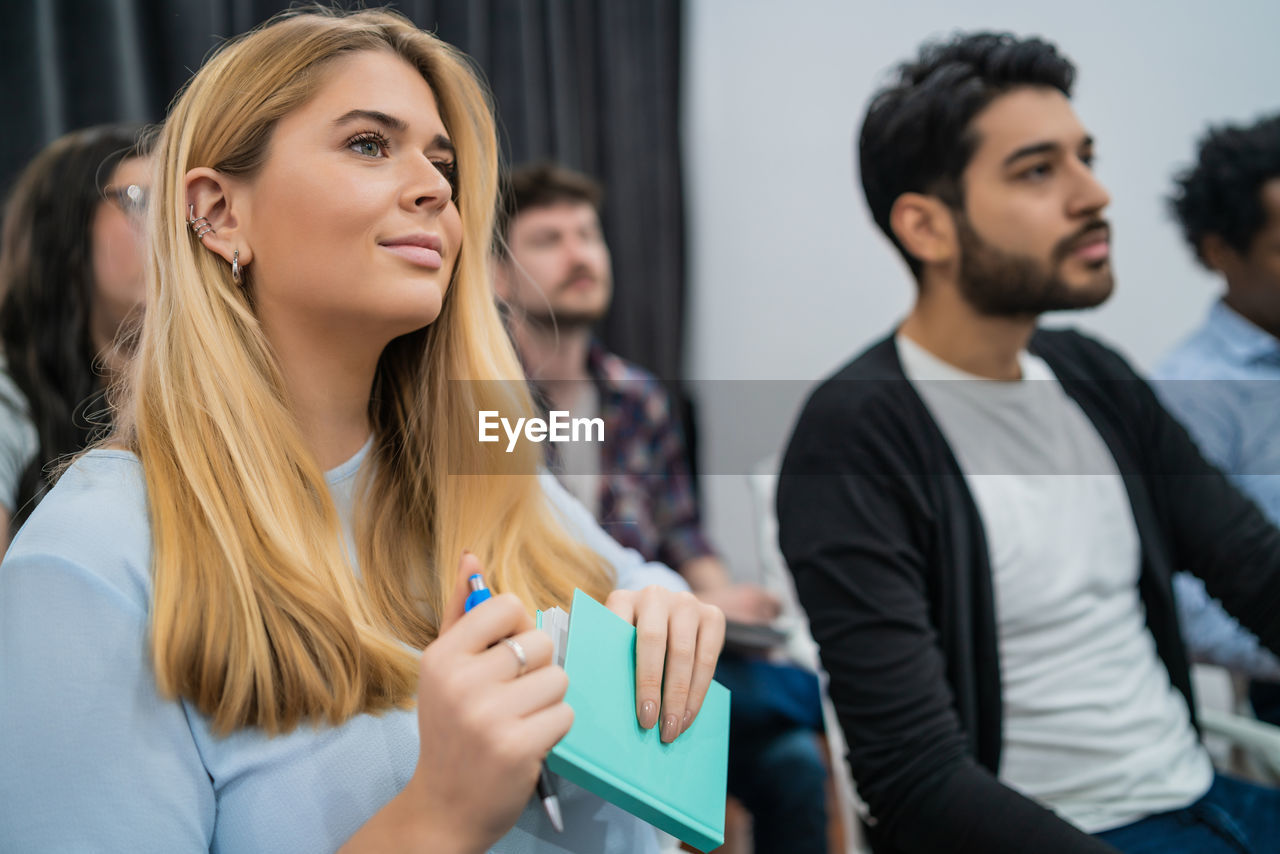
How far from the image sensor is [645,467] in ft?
6.47

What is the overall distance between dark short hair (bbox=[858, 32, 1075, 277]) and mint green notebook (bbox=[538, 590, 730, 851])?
0.69 m

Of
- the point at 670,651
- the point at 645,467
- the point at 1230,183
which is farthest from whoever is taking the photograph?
the point at 645,467

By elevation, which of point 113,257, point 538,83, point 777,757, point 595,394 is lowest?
point 777,757

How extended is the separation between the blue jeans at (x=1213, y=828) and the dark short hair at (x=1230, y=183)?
97cm

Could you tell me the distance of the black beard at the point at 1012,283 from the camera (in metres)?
0.98

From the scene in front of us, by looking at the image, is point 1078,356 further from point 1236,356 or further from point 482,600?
point 482,600

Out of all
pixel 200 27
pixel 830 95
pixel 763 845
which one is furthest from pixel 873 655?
pixel 830 95

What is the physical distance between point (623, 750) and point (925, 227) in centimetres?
75

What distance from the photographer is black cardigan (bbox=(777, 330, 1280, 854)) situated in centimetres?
84

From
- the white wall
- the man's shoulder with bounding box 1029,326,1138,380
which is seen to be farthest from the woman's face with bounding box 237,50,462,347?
the white wall

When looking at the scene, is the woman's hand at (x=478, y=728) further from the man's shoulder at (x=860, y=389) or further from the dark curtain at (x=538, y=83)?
the dark curtain at (x=538, y=83)

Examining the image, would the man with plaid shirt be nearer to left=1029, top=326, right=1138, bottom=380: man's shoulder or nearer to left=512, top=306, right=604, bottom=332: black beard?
left=512, top=306, right=604, bottom=332: black beard

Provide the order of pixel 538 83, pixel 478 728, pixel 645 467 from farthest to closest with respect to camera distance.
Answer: pixel 538 83
pixel 645 467
pixel 478 728

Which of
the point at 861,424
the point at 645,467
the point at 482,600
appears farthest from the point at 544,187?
the point at 482,600
